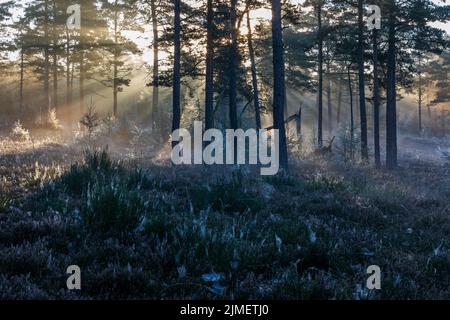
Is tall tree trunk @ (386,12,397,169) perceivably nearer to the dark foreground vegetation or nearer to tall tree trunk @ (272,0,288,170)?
tall tree trunk @ (272,0,288,170)

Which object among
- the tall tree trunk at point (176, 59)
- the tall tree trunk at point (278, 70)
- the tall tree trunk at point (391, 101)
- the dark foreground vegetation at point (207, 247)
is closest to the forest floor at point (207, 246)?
the dark foreground vegetation at point (207, 247)

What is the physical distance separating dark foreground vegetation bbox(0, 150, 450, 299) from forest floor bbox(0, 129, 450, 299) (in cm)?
2

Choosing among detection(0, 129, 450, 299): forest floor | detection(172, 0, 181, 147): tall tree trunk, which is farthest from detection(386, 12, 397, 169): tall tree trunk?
detection(0, 129, 450, 299): forest floor

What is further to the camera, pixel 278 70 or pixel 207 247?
pixel 278 70

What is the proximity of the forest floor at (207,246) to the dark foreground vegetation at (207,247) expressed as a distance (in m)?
0.02

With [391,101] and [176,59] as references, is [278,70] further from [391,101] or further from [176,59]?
[391,101]

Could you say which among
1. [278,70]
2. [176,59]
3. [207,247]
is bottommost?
[207,247]

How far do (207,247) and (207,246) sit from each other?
0.09 ft

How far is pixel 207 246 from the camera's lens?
5.36 m

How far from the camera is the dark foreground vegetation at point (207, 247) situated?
172 inches

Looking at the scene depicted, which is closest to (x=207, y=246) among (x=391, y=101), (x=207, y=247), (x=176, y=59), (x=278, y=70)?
(x=207, y=247)

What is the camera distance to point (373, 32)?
79.9 ft
